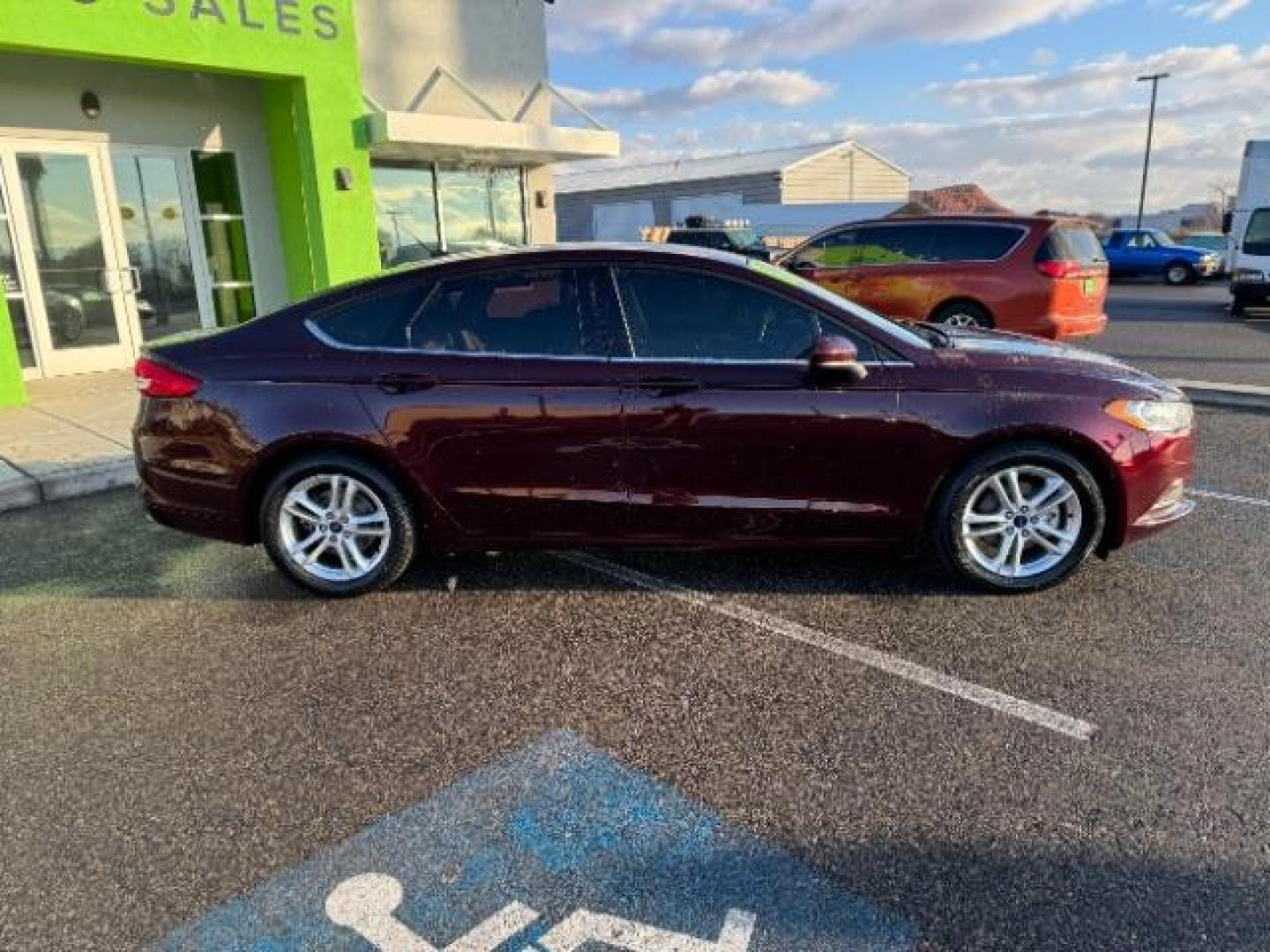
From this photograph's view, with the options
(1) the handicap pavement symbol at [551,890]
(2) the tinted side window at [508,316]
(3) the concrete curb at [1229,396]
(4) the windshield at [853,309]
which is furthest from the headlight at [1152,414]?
(3) the concrete curb at [1229,396]

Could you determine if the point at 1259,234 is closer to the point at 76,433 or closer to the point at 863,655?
the point at 863,655

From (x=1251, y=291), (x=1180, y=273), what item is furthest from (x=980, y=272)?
(x=1180, y=273)

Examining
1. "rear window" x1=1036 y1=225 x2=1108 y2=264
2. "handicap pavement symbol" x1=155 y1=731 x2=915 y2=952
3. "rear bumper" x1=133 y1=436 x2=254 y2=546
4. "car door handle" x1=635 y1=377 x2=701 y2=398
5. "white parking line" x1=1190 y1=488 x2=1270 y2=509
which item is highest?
"rear window" x1=1036 y1=225 x2=1108 y2=264

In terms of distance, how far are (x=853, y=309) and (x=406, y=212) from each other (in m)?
10.5

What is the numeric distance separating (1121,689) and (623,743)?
1.85m

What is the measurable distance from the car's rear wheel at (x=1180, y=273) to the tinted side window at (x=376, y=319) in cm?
2827

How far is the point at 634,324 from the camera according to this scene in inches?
158

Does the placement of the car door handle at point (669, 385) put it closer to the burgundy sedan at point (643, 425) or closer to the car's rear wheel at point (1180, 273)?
the burgundy sedan at point (643, 425)

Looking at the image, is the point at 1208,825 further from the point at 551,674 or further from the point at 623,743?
the point at 551,674

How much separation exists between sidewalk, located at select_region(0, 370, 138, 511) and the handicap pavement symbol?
15.3 feet

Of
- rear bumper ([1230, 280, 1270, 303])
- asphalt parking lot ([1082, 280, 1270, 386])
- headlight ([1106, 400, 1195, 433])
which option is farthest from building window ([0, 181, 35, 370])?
rear bumper ([1230, 280, 1270, 303])

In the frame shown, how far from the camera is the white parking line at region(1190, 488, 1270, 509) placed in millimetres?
5301

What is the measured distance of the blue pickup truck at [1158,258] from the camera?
84.9 ft

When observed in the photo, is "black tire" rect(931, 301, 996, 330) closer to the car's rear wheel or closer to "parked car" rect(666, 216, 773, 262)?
"parked car" rect(666, 216, 773, 262)
